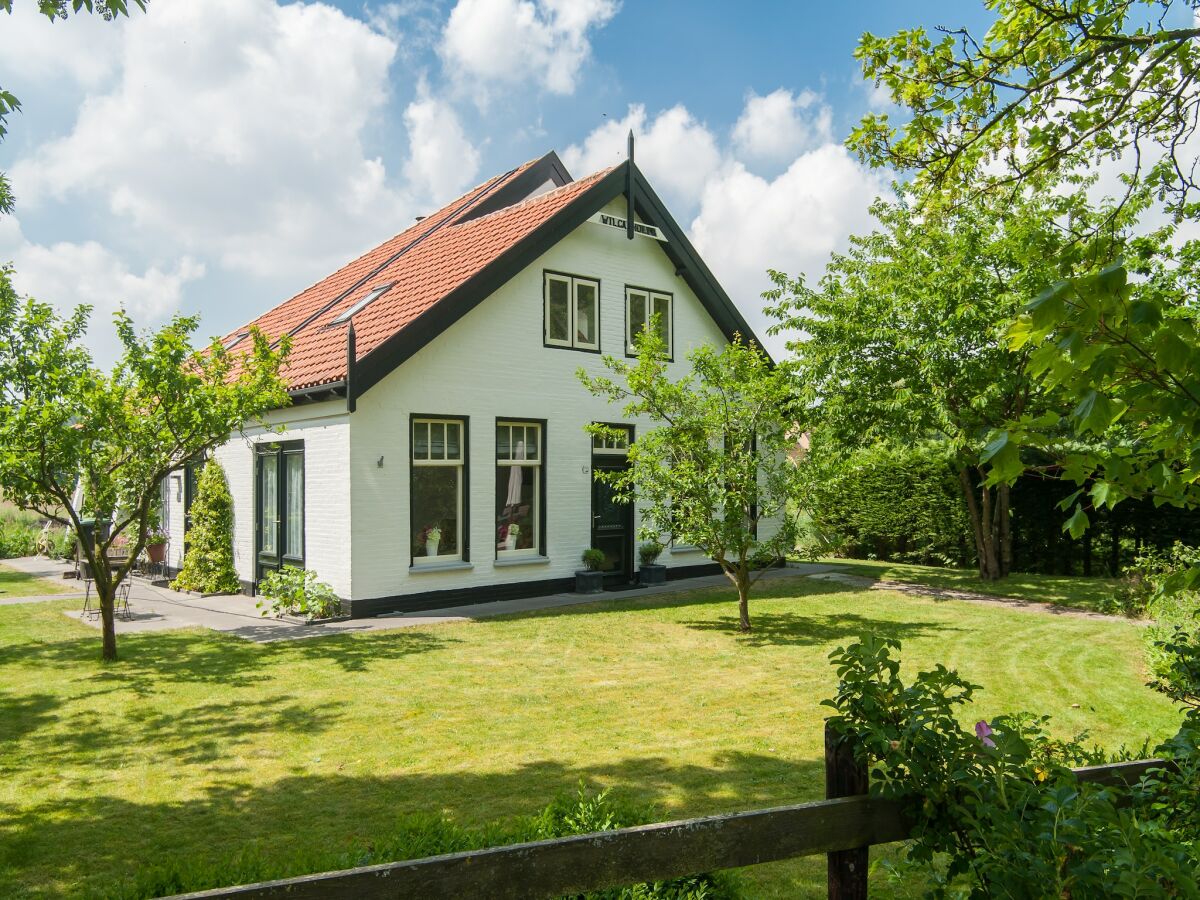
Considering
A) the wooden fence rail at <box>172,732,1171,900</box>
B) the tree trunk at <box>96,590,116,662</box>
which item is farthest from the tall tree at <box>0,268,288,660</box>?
the wooden fence rail at <box>172,732,1171,900</box>

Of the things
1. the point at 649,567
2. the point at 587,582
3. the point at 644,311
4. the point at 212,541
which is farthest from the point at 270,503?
the point at 644,311

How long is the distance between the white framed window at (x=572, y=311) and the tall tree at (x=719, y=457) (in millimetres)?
3291

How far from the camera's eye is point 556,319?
14703 mm

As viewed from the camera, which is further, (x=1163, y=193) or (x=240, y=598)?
(x=240, y=598)

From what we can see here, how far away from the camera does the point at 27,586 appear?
53.5 ft

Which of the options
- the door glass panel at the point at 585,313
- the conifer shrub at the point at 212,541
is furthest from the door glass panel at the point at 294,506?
the door glass panel at the point at 585,313

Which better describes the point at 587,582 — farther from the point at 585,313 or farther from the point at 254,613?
the point at 254,613

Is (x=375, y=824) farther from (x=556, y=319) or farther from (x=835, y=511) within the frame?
(x=835, y=511)

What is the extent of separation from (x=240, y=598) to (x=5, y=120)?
33.6 ft

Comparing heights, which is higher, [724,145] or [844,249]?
[844,249]

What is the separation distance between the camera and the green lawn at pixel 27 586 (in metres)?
15.4

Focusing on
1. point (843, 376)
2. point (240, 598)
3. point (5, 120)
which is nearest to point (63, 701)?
point (5, 120)

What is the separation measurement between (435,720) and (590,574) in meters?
7.40

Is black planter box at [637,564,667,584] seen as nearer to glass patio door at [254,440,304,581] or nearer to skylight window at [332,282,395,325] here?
glass patio door at [254,440,304,581]
